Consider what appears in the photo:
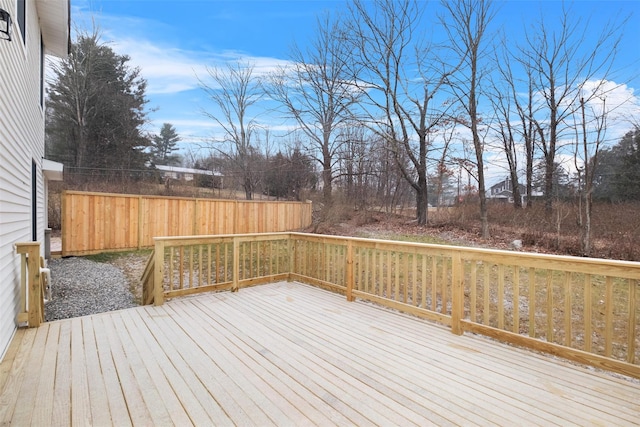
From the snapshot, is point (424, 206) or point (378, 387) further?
point (424, 206)

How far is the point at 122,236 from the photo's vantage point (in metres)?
8.45

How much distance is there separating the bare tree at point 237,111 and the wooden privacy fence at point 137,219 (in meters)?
5.91

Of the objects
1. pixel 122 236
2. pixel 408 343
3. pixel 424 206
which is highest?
pixel 424 206

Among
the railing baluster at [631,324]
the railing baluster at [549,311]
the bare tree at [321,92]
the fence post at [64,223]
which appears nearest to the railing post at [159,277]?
the railing baluster at [549,311]

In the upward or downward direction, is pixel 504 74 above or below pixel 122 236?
above

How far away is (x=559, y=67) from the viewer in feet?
34.4

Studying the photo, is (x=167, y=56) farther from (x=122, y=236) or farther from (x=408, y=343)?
(x=408, y=343)

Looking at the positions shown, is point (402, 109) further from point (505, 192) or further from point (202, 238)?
point (202, 238)

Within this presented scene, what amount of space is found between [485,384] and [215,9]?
9543 millimetres

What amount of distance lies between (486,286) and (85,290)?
20.3 feet

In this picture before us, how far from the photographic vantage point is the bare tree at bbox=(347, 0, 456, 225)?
1201 centimetres

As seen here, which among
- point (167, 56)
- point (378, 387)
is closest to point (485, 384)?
point (378, 387)

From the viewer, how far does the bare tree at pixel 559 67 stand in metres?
8.94

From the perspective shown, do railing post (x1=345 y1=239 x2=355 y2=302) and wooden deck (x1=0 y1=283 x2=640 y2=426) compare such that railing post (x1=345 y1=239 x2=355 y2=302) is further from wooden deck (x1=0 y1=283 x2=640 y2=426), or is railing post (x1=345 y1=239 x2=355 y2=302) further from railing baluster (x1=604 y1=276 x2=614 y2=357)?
railing baluster (x1=604 y1=276 x2=614 y2=357)
